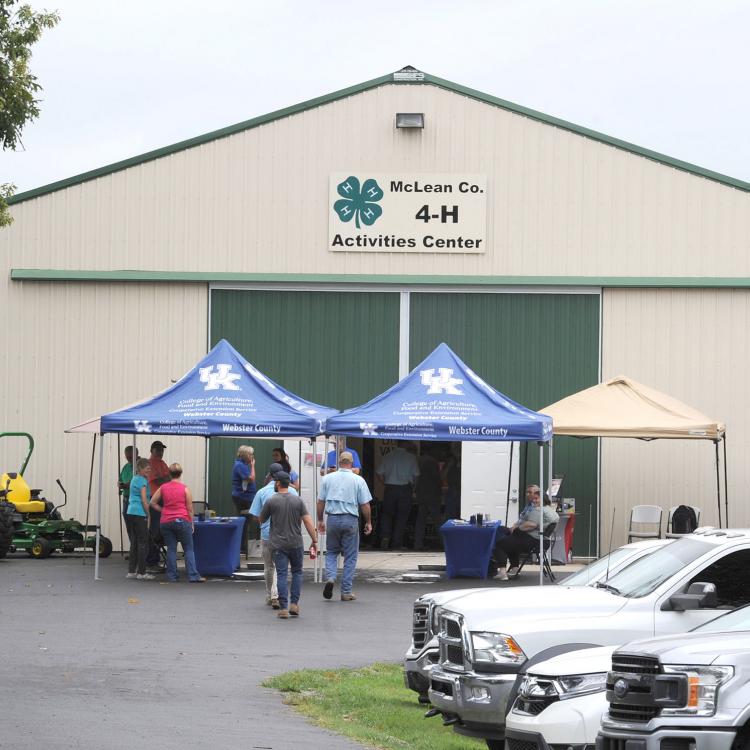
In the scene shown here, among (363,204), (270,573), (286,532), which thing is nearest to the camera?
(286,532)

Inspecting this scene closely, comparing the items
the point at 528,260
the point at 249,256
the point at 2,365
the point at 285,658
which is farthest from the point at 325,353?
the point at 285,658

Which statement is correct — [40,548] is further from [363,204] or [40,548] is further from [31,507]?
[363,204]

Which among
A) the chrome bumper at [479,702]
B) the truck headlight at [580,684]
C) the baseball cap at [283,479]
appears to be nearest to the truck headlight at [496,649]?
the chrome bumper at [479,702]

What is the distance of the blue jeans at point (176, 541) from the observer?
68.1 ft

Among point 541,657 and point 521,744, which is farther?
point 541,657

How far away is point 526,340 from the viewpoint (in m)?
26.5

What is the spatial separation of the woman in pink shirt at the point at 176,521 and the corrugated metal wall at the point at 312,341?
5394 mm

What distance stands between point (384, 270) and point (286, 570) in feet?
33.5

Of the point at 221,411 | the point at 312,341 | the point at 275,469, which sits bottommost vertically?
the point at 275,469

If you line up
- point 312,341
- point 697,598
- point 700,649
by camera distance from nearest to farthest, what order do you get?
point 700,649 < point 697,598 < point 312,341

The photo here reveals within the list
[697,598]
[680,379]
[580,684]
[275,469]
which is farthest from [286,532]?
[680,379]

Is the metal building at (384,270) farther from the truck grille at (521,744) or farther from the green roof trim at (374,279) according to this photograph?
the truck grille at (521,744)

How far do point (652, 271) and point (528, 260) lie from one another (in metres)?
2.31

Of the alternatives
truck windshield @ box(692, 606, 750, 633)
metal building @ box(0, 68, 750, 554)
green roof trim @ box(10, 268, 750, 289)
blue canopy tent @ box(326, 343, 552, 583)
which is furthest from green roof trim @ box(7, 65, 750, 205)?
truck windshield @ box(692, 606, 750, 633)
